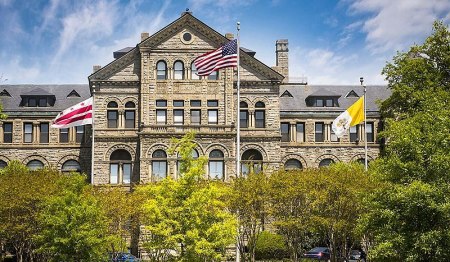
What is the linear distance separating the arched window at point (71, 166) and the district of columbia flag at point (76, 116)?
10746 mm

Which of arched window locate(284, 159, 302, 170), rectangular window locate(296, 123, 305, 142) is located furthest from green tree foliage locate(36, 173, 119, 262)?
rectangular window locate(296, 123, 305, 142)

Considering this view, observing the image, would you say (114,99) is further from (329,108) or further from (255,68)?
(329,108)

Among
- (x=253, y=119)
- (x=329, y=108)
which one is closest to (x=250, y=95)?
(x=253, y=119)

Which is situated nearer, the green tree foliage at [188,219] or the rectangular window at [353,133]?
the green tree foliage at [188,219]

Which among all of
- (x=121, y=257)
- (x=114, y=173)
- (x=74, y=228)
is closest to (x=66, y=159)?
(x=114, y=173)

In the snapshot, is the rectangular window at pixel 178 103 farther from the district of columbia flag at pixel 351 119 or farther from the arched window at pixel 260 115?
the district of columbia flag at pixel 351 119

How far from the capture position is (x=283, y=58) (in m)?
67.6

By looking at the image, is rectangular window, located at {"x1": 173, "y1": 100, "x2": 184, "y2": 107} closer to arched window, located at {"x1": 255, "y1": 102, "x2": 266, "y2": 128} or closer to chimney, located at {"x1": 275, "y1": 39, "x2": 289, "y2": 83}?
arched window, located at {"x1": 255, "y1": 102, "x2": 266, "y2": 128}

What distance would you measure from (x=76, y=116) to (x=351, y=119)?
20519 mm

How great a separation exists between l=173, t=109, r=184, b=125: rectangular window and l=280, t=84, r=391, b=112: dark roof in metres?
10.9

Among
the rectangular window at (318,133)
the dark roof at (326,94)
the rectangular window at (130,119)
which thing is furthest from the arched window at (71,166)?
the rectangular window at (318,133)

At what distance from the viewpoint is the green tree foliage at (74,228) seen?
109 feet

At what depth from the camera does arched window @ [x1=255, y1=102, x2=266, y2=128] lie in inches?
2163

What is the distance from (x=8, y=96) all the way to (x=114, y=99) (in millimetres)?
13574
